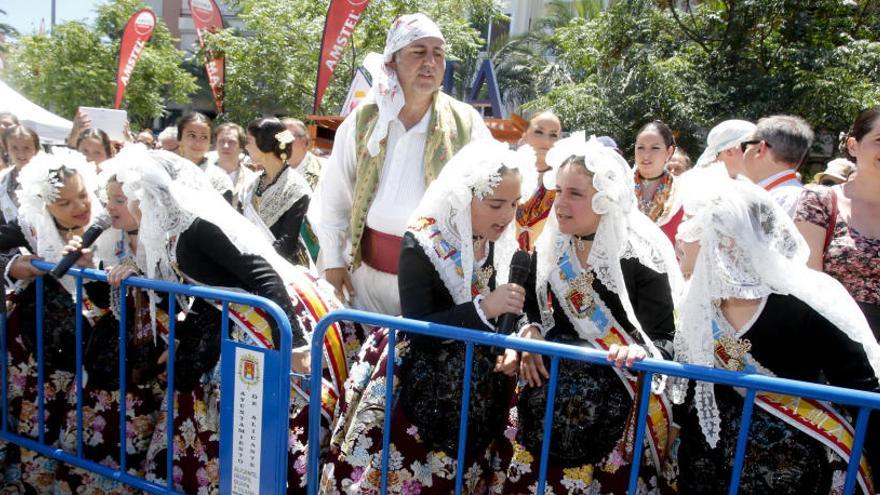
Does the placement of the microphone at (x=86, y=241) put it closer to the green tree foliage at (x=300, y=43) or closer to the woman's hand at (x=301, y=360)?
the woman's hand at (x=301, y=360)

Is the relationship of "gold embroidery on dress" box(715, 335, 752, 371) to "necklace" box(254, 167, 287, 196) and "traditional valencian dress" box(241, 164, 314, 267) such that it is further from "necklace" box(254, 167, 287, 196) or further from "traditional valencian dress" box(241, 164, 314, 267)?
"necklace" box(254, 167, 287, 196)

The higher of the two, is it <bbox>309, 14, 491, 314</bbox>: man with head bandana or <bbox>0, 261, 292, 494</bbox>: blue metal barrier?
<bbox>309, 14, 491, 314</bbox>: man with head bandana

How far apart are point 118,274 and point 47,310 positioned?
0.60 m

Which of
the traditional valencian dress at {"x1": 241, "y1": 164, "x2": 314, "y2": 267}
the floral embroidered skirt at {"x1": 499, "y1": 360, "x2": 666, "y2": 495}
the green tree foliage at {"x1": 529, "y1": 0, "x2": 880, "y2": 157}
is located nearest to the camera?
the floral embroidered skirt at {"x1": 499, "y1": 360, "x2": 666, "y2": 495}

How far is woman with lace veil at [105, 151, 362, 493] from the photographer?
249cm

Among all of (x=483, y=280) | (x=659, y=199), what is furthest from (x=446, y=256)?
(x=659, y=199)

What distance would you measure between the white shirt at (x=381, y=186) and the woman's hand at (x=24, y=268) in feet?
4.14

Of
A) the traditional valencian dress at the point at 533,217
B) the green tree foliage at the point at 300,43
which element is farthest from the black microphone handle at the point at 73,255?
the green tree foliage at the point at 300,43

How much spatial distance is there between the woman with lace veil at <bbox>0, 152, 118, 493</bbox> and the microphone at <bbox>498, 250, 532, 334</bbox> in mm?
1818

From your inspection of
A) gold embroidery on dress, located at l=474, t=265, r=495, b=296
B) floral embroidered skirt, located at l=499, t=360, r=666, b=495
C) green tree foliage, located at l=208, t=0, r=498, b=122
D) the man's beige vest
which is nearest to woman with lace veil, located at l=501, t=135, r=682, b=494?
floral embroidered skirt, located at l=499, t=360, r=666, b=495

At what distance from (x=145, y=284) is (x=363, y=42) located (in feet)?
42.2

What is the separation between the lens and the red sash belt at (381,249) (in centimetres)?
271

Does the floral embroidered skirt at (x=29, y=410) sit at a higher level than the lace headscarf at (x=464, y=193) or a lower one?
lower

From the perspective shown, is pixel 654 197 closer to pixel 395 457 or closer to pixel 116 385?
pixel 395 457
